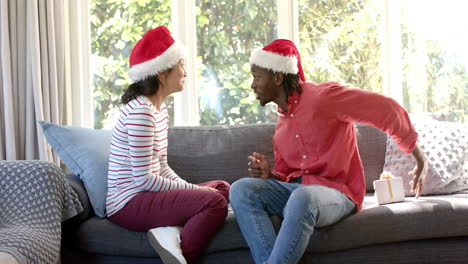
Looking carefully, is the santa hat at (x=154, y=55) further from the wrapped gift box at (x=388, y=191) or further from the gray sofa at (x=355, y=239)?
the wrapped gift box at (x=388, y=191)

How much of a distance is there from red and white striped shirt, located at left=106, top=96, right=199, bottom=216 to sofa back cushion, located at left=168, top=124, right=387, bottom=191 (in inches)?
14.9

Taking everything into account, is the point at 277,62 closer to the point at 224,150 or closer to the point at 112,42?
the point at 224,150

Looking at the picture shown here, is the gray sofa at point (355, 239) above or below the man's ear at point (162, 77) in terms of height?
below

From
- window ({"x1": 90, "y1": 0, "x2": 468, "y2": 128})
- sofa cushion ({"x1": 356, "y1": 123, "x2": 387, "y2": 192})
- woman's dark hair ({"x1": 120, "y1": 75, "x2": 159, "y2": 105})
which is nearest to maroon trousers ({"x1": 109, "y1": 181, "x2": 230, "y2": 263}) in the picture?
woman's dark hair ({"x1": 120, "y1": 75, "x2": 159, "y2": 105})

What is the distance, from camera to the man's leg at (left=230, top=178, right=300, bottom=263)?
2510 millimetres

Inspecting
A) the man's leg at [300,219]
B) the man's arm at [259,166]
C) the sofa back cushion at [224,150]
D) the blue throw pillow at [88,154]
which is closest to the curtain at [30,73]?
the blue throw pillow at [88,154]

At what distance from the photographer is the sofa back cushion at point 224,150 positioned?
10.7ft

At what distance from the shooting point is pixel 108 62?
410cm

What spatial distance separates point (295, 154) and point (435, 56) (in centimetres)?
184

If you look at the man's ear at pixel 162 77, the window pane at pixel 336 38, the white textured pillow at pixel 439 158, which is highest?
the window pane at pixel 336 38

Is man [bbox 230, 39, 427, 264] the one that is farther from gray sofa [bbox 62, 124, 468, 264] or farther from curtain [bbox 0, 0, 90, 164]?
curtain [bbox 0, 0, 90, 164]

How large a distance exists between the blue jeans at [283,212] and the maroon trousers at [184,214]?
93mm

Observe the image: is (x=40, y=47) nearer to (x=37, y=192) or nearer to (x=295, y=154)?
(x=37, y=192)

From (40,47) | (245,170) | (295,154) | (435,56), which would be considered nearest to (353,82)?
(435,56)
